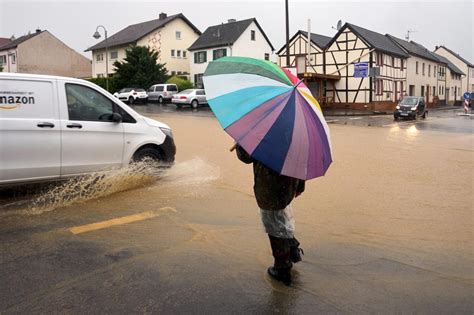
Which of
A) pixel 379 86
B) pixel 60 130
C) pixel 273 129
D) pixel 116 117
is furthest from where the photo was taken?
pixel 379 86

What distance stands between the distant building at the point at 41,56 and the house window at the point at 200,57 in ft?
62.9

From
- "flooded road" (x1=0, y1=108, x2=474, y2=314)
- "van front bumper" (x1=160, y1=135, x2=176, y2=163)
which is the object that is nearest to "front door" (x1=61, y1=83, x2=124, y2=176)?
"flooded road" (x1=0, y1=108, x2=474, y2=314)

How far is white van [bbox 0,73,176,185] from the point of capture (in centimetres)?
601

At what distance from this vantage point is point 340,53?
4091cm

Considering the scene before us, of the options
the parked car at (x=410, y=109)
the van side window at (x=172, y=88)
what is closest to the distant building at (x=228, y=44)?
the van side window at (x=172, y=88)

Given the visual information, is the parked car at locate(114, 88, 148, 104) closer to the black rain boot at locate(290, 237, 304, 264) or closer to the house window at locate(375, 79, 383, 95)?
the house window at locate(375, 79, 383, 95)

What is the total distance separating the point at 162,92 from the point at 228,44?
12.6m

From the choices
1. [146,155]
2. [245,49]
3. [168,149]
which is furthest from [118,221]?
[245,49]

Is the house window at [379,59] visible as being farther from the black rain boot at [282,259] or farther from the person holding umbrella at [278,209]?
the black rain boot at [282,259]

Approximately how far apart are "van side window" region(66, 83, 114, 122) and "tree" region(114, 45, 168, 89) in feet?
125

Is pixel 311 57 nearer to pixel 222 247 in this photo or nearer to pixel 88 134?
pixel 88 134

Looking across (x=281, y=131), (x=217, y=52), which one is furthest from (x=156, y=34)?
(x=281, y=131)

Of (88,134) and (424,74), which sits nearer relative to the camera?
(88,134)

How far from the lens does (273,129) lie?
3.30 meters
